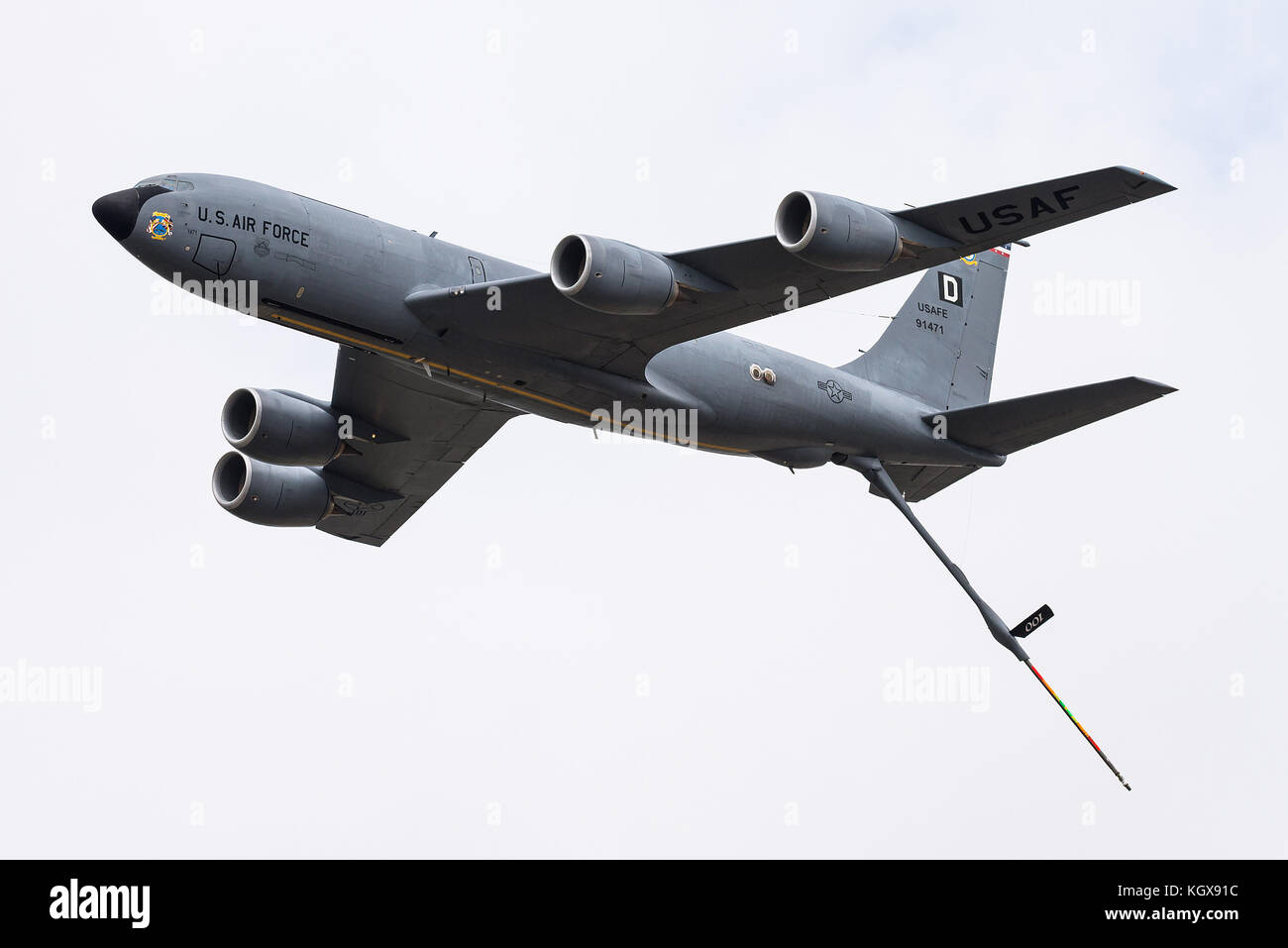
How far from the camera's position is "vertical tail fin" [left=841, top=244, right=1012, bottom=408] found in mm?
36594

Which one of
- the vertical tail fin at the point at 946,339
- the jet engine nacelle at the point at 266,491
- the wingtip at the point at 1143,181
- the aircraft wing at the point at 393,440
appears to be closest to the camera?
the wingtip at the point at 1143,181

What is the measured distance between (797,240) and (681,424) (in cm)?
619

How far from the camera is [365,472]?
118 feet

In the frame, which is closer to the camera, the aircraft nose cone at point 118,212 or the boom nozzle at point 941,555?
the aircraft nose cone at point 118,212

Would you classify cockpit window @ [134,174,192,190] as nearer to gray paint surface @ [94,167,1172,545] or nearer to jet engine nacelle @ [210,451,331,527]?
gray paint surface @ [94,167,1172,545]

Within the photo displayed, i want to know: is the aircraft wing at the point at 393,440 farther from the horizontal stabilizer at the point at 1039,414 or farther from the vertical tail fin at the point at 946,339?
the horizontal stabilizer at the point at 1039,414

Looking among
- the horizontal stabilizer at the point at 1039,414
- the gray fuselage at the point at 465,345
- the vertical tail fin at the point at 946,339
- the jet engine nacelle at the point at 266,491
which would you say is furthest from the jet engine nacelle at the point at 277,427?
the horizontal stabilizer at the point at 1039,414

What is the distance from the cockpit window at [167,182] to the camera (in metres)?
27.9

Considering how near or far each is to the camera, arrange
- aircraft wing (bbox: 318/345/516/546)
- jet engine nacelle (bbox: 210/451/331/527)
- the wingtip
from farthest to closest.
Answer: jet engine nacelle (bbox: 210/451/331/527), aircraft wing (bbox: 318/345/516/546), the wingtip

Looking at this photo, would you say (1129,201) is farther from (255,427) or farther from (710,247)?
(255,427)

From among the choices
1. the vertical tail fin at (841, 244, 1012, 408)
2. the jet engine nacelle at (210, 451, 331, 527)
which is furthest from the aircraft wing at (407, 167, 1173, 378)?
the jet engine nacelle at (210, 451, 331, 527)

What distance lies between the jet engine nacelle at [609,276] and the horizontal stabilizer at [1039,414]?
9.11 metres

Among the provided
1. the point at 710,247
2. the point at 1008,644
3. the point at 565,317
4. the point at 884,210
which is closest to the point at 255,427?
the point at 565,317

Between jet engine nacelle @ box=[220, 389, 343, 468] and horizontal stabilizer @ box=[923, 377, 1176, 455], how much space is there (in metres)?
12.2
